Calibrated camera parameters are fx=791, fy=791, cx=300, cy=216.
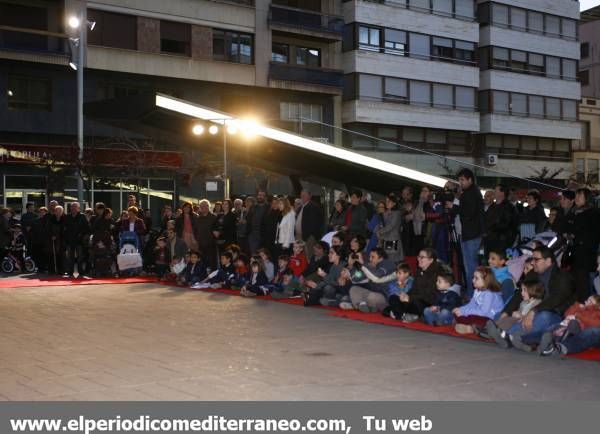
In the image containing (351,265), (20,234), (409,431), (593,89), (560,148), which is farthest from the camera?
(593,89)

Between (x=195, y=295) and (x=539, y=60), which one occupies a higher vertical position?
(x=539, y=60)

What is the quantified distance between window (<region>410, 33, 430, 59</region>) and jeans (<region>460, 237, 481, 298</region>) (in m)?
33.3

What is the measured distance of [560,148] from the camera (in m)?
52.6

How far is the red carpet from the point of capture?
17438mm

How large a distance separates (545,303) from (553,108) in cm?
4526

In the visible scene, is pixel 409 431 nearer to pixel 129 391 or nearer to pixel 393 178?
pixel 129 391

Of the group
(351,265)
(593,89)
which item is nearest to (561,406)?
(351,265)

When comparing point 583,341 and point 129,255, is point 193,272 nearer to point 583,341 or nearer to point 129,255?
point 129,255

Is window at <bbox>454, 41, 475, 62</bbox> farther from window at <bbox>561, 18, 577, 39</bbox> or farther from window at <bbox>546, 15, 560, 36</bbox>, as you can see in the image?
window at <bbox>561, 18, 577, 39</bbox>

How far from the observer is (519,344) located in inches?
344

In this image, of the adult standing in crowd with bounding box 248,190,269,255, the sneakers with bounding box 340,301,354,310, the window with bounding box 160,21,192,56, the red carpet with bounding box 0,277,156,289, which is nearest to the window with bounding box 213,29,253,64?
the window with bounding box 160,21,192,56

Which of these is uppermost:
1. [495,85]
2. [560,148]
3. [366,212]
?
[495,85]

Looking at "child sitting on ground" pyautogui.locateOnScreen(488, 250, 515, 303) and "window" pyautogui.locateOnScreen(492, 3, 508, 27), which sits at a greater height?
"window" pyautogui.locateOnScreen(492, 3, 508, 27)

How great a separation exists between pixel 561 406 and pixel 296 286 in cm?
858
